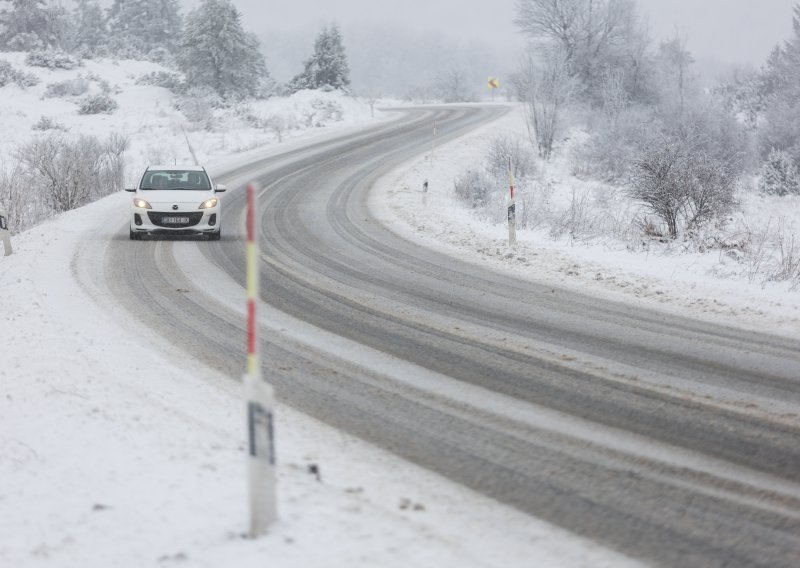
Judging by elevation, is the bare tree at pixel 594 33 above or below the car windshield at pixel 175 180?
above

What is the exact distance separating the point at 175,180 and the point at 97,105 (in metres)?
29.1

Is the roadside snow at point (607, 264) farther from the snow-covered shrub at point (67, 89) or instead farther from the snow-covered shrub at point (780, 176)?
the snow-covered shrub at point (67, 89)

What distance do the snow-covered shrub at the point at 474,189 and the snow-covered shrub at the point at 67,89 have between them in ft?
101

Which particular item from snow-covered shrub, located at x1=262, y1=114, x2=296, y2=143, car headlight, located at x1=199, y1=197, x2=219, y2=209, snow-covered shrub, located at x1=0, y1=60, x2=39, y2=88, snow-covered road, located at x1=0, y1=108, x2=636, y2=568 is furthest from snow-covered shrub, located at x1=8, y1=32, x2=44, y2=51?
snow-covered road, located at x1=0, y1=108, x2=636, y2=568

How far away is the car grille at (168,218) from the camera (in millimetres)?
13828

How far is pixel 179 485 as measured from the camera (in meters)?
3.93

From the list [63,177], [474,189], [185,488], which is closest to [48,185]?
[63,177]

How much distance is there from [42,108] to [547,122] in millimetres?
27092

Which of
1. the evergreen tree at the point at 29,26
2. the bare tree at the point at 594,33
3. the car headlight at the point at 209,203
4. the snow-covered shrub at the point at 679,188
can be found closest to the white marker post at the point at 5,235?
the car headlight at the point at 209,203

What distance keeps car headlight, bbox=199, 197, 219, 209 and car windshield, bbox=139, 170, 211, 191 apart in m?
0.51

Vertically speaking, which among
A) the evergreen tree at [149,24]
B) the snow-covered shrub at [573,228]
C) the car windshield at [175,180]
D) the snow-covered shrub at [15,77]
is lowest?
the snow-covered shrub at [573,228]

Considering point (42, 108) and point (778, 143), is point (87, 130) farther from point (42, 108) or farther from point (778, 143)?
point (778, 143)

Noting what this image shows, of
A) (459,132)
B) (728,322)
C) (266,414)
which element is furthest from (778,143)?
(266,414)

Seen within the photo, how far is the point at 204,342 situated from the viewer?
702 cm
